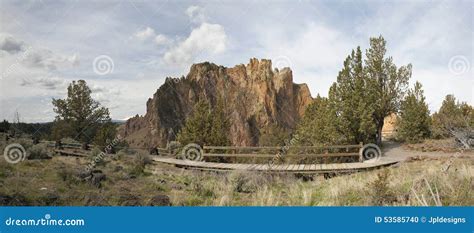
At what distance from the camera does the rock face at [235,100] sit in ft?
310

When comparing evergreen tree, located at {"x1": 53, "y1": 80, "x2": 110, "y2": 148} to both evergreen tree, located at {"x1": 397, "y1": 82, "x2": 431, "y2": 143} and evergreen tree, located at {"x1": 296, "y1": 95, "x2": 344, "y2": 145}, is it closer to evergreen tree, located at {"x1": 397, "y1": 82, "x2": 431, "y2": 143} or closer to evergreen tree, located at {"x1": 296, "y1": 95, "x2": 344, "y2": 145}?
evergreen tree, located at {"x1": 296, "y1": 95, "x2": 344, "y2": 145}

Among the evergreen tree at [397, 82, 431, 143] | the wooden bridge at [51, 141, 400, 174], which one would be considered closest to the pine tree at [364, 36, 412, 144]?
the evergreen tree at [397, 82, 431, 143]

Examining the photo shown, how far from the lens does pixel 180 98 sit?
4542 inches

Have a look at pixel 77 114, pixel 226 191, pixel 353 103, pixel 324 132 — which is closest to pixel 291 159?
pixel 324 132

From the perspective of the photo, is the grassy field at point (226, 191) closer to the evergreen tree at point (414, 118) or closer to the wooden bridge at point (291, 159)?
the wooden bridge at point (291, 159)

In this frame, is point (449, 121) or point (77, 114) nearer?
point (449, 121)

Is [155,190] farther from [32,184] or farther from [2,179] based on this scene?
[2,179]

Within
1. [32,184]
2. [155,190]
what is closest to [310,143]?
[155,190]

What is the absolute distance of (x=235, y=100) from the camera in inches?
3674

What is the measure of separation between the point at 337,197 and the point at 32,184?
900 centimetres

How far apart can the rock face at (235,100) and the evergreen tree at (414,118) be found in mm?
57105

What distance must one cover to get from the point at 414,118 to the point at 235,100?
210 feet

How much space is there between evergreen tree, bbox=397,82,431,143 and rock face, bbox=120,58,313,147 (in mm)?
57105

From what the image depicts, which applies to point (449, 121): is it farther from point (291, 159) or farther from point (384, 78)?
point (291, 159)
